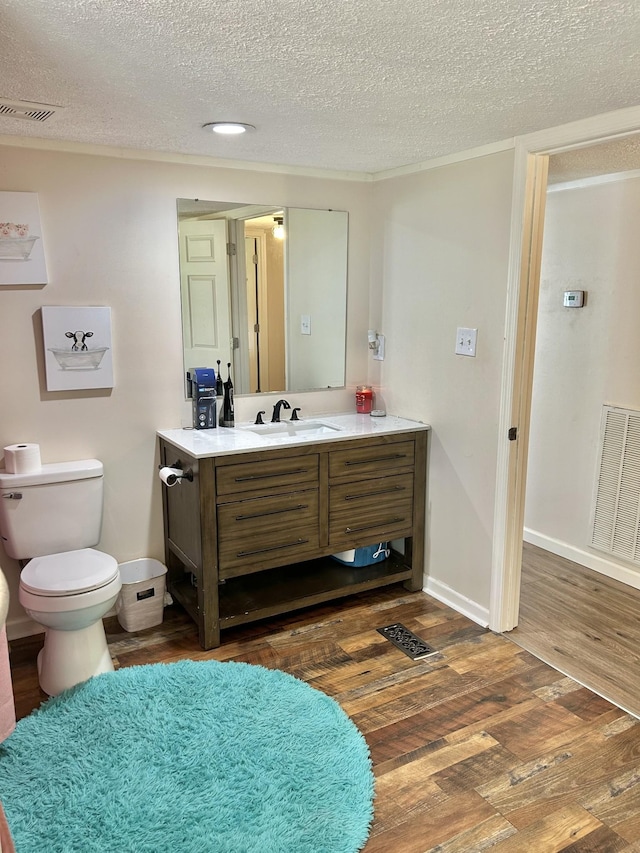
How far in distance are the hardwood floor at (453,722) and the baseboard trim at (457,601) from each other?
0.19 feet

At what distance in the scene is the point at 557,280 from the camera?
11.8 ft

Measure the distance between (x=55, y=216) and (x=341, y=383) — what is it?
5.33 ft

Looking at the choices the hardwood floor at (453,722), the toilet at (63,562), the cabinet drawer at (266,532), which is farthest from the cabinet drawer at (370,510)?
the toilet at (63,562)

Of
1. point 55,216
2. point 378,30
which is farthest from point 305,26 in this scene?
point 55,216

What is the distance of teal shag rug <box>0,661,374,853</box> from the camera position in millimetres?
1764

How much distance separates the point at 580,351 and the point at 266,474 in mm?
1938

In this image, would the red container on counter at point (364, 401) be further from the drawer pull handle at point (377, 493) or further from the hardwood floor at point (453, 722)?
the hardwood floor at point (453, 722)

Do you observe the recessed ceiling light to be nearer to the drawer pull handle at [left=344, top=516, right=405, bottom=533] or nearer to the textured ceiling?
the textured ceiling

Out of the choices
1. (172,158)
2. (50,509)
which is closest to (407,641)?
(50,509)

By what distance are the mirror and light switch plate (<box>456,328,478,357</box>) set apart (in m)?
0.75

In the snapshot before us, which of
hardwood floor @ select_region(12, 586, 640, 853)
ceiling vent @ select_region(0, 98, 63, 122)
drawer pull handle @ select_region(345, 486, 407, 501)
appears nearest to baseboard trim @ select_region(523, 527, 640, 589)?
hardwood floor @ select_region(12, 586, 640, 853)

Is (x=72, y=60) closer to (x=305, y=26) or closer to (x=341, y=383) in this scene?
(x=305, y=26)

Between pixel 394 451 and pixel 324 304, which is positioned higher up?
pixel 324 304

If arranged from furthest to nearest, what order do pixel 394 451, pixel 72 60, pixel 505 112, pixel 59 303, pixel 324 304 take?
pixel 324 304
pixel 394 451
pixel 59 303
pixel 505 112
pixel 72 60
